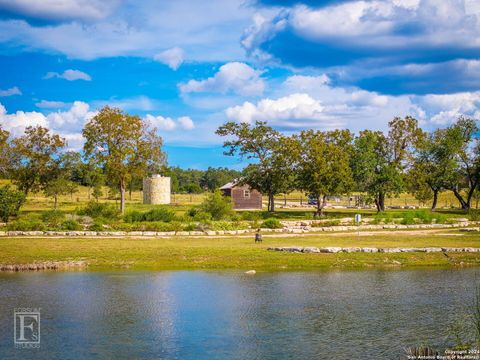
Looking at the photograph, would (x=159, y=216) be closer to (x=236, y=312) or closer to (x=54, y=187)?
(x=54, y=187)

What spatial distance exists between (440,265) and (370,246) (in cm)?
604

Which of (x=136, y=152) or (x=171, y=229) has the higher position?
(x=136, y=152)

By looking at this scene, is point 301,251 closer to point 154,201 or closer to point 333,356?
point 333,356

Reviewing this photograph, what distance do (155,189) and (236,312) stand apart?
253 feet

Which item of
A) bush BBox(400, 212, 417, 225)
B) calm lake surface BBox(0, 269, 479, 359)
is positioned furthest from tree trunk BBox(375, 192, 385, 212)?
calm lake surface BBox(0, 269, 479, 359)

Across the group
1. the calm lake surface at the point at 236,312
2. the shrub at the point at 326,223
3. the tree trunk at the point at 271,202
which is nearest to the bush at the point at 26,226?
the calm lake surface at the point at 236,312

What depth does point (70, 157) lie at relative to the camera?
271ft

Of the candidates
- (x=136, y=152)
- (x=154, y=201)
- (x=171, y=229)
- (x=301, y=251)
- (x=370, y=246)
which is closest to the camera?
(x=301, y=251)

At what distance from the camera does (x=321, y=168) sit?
71938mm

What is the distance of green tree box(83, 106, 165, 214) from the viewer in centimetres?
7285

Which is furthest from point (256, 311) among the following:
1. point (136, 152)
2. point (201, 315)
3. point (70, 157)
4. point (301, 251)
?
point (70, 157)

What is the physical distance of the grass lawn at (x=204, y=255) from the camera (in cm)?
3412

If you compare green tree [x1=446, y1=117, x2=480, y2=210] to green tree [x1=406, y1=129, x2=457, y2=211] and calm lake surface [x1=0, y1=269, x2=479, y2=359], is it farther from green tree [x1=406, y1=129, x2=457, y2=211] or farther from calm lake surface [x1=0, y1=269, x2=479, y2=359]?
calm lake surface [x1=0, y1=269, x2=479, y2=359]

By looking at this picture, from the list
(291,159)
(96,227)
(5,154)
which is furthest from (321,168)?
(5,154)
